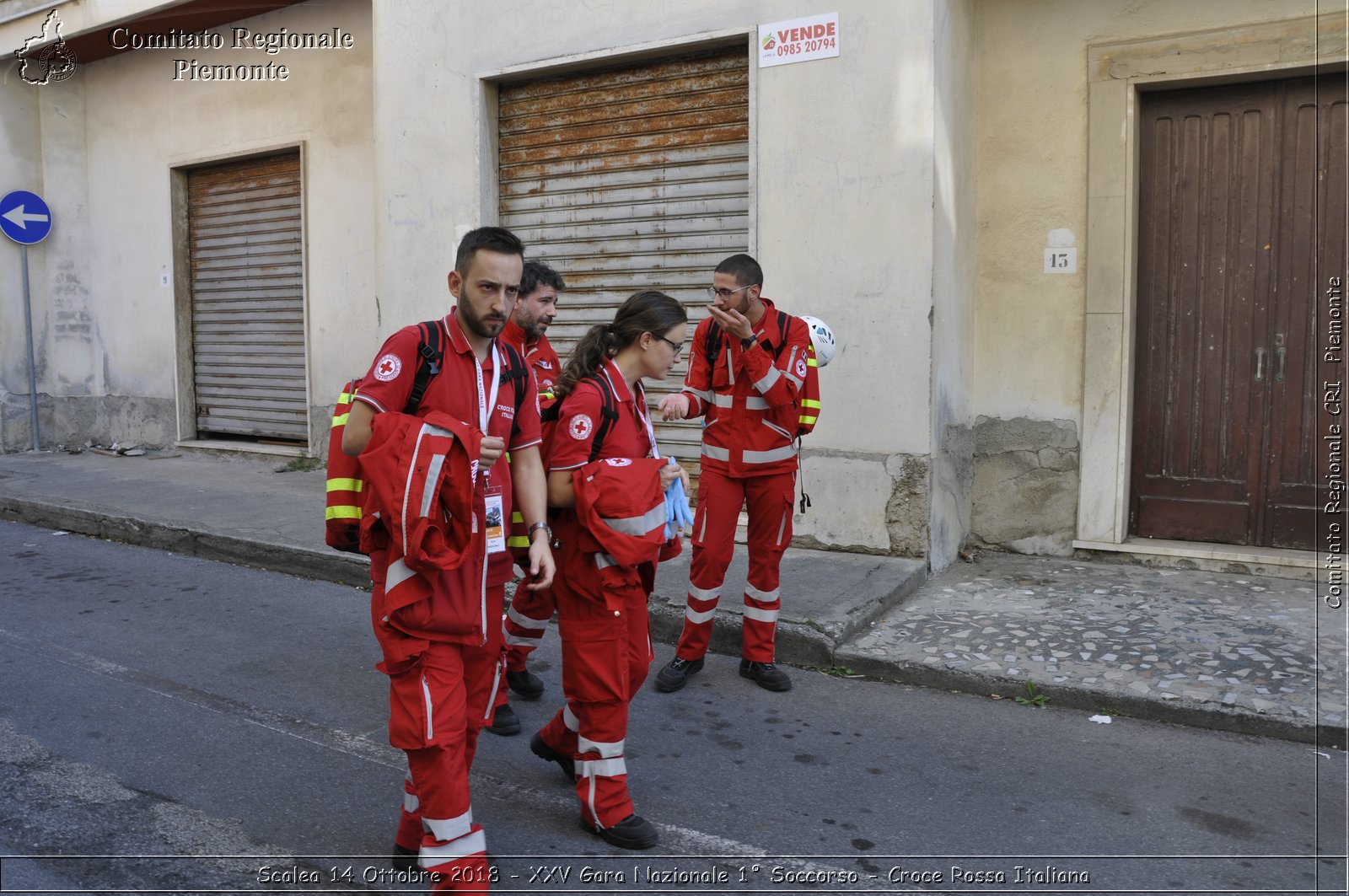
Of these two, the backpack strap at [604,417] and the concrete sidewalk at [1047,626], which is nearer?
the backpack strap at [604,417]

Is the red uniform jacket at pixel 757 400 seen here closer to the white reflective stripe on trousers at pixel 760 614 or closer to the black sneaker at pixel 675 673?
the white reflective stripe on trousers at pixel 760 614

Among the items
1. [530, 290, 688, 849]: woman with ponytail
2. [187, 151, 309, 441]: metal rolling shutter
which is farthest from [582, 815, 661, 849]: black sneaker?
[187, 151, 309, 441]: metal rolling shutter

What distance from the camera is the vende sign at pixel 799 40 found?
6.93m

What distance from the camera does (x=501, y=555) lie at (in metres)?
3.42

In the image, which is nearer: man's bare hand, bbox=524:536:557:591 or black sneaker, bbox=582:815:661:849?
man's bare hand, bbox=524:536:557:591

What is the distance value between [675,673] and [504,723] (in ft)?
3.12

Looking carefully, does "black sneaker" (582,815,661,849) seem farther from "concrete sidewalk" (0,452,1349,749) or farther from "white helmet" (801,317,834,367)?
"white helmet" (801,317,834,367)

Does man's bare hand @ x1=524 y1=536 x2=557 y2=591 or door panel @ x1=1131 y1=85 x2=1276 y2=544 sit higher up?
door panel @ x1=1131 y1=85 x2=1276 y2=544

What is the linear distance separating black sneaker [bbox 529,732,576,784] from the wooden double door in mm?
4589

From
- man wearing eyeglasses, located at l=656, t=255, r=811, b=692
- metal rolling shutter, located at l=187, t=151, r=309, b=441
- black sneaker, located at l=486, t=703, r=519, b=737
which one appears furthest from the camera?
metal rolling shutter, located at l=187, t=151, r=309, b=441

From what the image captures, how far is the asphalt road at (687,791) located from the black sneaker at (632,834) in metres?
0.04

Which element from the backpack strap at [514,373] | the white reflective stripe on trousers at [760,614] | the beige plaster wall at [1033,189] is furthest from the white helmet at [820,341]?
the backpack strap at [514,373]

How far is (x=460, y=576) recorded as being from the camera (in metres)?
3.08

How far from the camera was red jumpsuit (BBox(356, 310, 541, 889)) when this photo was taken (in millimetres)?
2975
